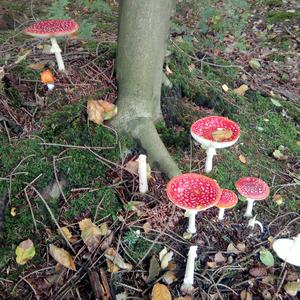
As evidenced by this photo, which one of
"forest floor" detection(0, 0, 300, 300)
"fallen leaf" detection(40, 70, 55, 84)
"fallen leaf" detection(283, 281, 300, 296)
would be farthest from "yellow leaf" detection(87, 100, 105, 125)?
"fallen leaf" detection(283, 281, 300, 296)

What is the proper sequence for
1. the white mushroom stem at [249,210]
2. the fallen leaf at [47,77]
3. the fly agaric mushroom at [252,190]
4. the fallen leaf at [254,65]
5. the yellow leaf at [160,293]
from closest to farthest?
the yellow leaf at [160,293] < the fly agaric mushroom at [252,190] < the white mushroom stem at [249,210] < the fallen leaf at [47,77] < the fallen leaf at [254,65]

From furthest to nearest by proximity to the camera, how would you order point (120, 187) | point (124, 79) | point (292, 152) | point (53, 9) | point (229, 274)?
point (53, 9), point (292, 152), point (124, 79), point (120, 187), point (229, 274)

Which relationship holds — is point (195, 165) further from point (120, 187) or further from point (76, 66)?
point (76, 66)

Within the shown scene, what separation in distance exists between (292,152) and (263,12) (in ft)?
18.3

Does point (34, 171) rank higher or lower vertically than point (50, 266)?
higher

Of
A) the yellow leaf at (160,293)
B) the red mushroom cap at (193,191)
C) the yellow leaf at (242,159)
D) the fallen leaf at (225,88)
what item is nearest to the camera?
the yellow leaf at (160,293)

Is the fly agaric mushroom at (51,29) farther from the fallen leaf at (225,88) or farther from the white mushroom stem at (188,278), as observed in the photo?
the white mushroom stem at (188,278)

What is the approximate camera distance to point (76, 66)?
346 centimetres

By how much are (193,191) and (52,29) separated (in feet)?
5.82

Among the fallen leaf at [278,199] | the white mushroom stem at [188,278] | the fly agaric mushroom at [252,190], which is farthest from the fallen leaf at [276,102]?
the white mushroom stem at [188,278]

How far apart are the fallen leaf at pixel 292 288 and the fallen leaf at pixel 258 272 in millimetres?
167

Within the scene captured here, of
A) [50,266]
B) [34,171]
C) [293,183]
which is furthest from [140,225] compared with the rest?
[293,183]

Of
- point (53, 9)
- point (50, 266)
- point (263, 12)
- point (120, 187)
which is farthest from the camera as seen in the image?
point (263, 12)

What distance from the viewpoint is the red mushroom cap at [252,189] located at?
2.79 meters
